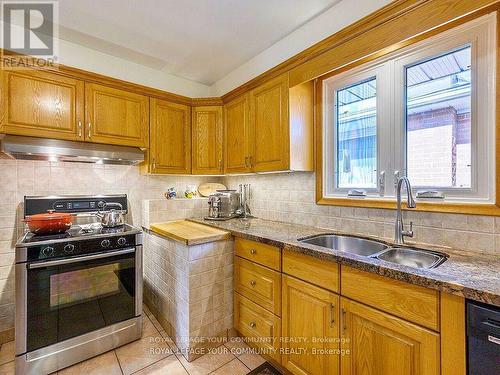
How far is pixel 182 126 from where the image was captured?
8.41 feet

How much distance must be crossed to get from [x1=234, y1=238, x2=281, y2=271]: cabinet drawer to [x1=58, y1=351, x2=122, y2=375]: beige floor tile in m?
1.14

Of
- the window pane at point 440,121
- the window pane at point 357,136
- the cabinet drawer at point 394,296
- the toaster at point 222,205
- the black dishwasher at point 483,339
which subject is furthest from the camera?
the toaster at point 222,205

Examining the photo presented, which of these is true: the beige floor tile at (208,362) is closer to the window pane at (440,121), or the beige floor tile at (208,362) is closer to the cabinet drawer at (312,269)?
the cabinet drawer at (312,269)

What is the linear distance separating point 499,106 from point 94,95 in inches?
108

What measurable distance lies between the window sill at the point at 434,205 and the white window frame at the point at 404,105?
1.6 inches

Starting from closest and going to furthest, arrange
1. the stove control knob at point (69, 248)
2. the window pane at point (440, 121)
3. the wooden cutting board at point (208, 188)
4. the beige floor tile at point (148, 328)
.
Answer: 1. the window pane at point (440, 121)
2. the stove control knob at point (69, 248)
3. the beige floor tile at point (148, 328)
4. the wooden cutting board at point (208, 188)

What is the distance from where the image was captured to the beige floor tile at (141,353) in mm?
1691

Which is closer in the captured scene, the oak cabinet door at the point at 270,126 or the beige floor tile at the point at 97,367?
the beige floor tile at the point at 97,367

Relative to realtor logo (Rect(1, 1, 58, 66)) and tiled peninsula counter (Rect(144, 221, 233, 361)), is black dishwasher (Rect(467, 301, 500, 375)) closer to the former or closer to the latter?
tiled peninsula counter (Rect(144, 221, 233, 361))

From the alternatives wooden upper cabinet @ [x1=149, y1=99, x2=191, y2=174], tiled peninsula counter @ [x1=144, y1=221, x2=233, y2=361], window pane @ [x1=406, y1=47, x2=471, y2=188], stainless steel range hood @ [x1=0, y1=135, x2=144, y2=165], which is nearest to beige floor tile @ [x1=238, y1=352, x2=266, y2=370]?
tiled peninsula counter @ [x1=144, y1=221, x2=233, y2=361]

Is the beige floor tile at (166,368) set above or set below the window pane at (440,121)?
below

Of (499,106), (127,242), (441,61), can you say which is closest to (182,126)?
(127,242)

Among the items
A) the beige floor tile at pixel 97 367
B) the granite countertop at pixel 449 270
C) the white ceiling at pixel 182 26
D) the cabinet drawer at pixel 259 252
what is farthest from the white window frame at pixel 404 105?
the beige floor tile at pixel 97 367

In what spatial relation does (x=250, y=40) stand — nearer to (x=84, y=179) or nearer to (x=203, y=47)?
(x=203, y=47)
